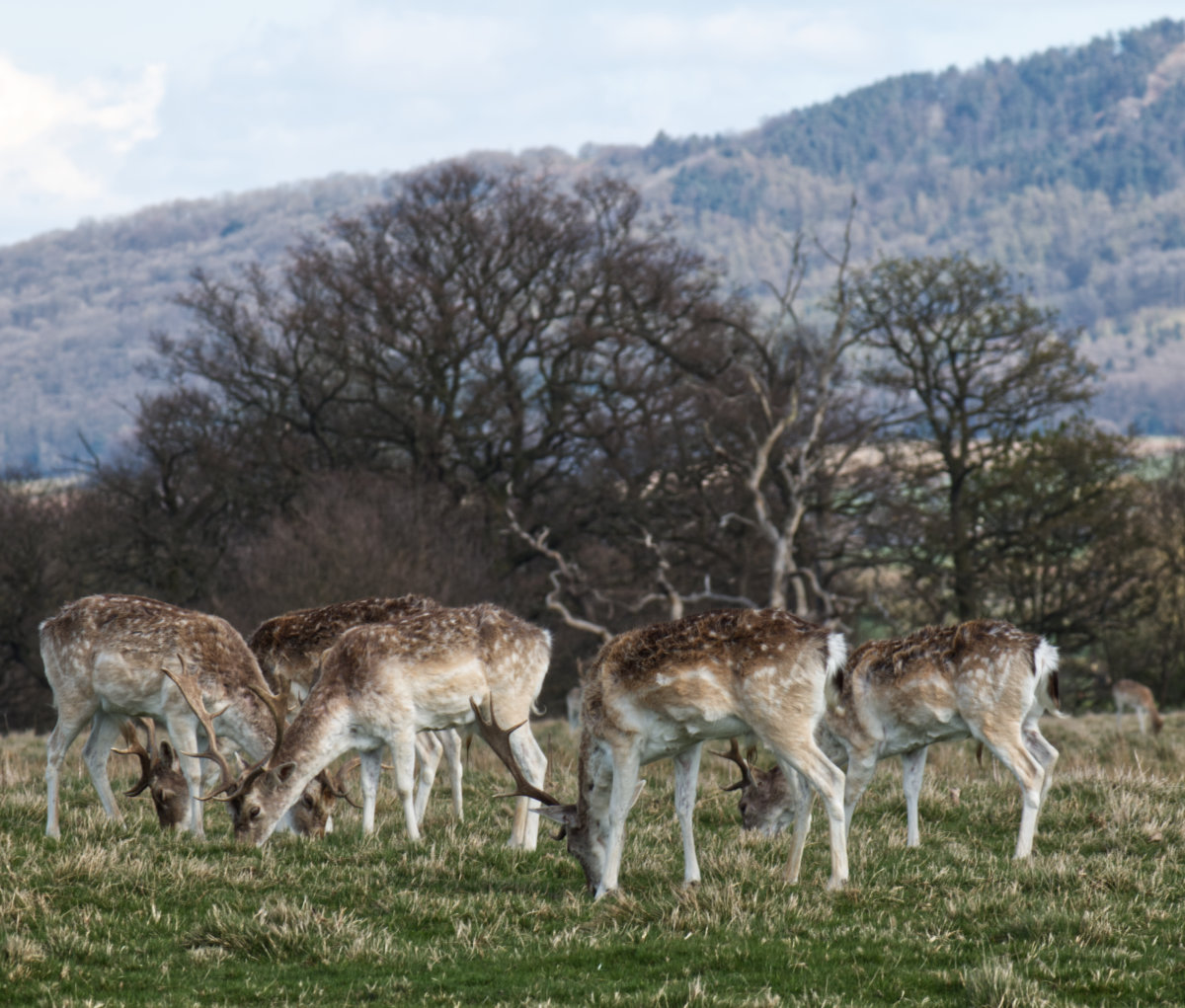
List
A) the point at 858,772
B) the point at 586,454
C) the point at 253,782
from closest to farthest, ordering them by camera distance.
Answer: the point at 253,782 < the point at 858,772 < the point at 586,454

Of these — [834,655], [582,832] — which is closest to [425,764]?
[582,832]

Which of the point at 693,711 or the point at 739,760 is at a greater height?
the point at 693,711

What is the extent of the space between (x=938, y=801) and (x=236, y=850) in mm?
6112

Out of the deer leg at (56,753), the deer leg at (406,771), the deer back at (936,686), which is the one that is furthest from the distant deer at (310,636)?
the deer back at (936,686)

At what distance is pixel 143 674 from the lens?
33.7ft

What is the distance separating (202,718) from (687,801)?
13.0 ft

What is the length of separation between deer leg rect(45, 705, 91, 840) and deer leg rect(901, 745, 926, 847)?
6287 mm

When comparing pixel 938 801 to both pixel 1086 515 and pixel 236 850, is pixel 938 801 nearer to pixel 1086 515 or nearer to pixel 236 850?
pixel 236 850

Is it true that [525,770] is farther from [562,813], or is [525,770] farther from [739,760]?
[562,813]

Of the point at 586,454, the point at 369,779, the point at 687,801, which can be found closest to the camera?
the point at 687,801

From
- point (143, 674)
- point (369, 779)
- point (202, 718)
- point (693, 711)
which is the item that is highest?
point (693, 711)

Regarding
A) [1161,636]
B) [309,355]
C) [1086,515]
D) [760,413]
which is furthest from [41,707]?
[1161,636]

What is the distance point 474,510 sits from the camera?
128 ft

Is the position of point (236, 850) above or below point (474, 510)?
above
